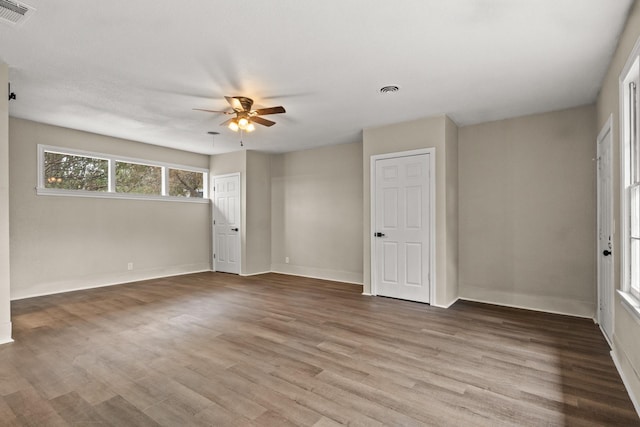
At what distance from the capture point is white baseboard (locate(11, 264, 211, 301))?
5.00 meters

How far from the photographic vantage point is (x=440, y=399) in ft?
7.29

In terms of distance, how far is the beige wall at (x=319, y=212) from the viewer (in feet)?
20.6

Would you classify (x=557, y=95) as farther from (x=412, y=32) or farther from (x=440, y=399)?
(x=440, y=399)

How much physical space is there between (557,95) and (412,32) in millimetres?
2354

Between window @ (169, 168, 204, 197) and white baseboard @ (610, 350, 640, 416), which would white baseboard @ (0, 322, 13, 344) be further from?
white baseboard @ (610, 350, 640, 416)

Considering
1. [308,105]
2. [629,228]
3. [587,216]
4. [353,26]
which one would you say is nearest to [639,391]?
[629,228]

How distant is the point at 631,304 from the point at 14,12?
4.64 m

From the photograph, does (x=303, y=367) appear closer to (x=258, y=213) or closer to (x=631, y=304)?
(x=631, y=304)

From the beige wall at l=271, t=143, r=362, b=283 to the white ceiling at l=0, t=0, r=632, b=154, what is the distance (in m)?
1.80

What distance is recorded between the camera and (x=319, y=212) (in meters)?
6.77

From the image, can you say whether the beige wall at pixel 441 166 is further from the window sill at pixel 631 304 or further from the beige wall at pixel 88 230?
the beige wall at pixel 88 230

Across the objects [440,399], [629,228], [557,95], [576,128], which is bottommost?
[440,399]

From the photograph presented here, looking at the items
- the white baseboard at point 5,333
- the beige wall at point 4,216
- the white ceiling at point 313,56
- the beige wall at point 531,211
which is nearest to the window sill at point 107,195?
the white ceiling at point 313,56

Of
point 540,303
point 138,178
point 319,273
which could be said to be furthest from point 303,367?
point 138,178
